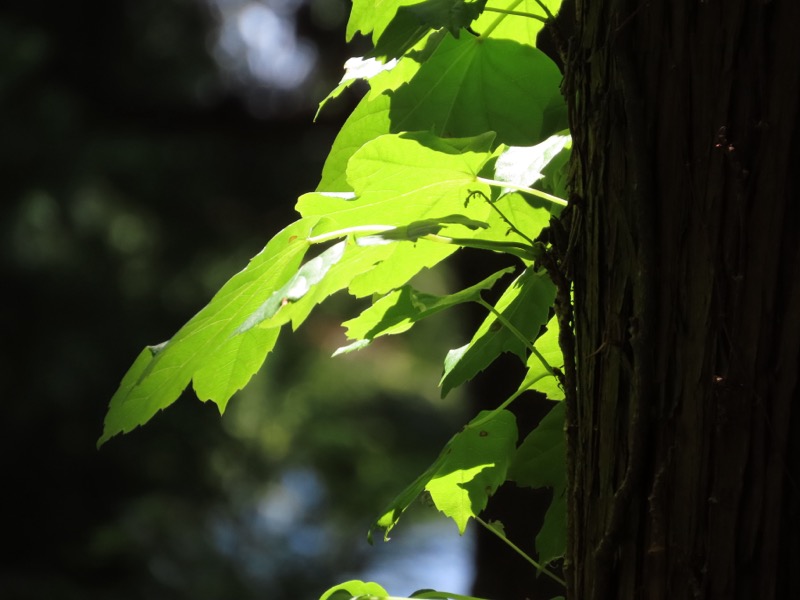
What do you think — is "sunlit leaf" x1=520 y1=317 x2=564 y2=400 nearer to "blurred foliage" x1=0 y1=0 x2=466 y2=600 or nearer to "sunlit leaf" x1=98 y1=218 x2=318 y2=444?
"sunlit leaf" x1=98 y1=218 x2=318 y2=444

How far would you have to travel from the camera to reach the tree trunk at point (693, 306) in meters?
0.37

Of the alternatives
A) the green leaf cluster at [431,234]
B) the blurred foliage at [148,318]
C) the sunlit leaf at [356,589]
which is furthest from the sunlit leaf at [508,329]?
the blurred foliage at [148,318]

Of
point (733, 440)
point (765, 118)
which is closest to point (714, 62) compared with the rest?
point (765, 118)

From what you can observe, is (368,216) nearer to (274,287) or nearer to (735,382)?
(274,287)

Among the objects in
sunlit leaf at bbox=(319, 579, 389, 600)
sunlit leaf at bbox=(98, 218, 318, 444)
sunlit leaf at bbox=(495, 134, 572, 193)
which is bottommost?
sunlit leaf at bbox=(319, 579, 389, 600)

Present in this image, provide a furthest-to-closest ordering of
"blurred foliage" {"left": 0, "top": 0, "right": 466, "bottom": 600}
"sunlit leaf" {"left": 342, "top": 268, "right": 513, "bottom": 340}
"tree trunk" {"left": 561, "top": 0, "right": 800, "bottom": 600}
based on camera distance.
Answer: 1. "blurred foliage" {"left": 0, "top": 0, "right": 466, "bottom": 600}
2. "sunlit leaf" {"left": 342, "top": 268, "right": 513, "bottom": 340}
3. "tree trunk" {"left": 561, "top": 0, "right": 800, "bottom": 600}

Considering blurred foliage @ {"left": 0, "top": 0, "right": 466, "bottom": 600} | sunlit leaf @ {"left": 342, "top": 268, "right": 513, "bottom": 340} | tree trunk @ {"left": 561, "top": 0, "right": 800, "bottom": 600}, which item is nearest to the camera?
tree trunk @ {"left": 561, "top": 0, "right": 800, "bottom": 600}

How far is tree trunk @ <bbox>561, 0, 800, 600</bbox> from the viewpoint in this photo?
0.37m

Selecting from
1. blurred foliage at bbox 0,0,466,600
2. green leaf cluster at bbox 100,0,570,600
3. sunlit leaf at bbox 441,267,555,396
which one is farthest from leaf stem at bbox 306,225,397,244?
blurred foliage at bbox 0,0,466,600

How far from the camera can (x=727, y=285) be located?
0.38 metres

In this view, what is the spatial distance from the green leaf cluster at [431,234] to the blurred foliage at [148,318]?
2881 mm

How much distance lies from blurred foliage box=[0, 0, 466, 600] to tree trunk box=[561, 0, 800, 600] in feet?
9.95

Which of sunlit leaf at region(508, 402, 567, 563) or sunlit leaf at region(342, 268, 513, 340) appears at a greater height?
sunlit leaf at region(342, 268, 513, 340)

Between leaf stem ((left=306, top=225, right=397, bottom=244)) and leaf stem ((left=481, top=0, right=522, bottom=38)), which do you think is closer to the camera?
leaf stem ((left=306, top=225, right=397, bottom=244))
